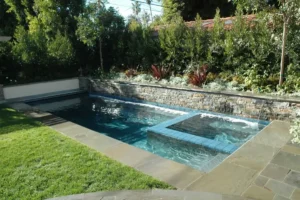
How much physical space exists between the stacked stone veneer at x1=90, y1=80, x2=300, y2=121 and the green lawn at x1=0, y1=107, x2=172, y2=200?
194 inches

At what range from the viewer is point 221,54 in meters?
9.79

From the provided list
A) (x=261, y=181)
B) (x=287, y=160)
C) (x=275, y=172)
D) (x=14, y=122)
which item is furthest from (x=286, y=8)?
(x=14, y=122)

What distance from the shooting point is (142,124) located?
772cm

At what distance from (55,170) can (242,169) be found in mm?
3182

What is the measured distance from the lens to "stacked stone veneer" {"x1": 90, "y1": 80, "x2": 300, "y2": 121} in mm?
6641

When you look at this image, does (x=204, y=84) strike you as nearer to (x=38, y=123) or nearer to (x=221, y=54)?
(x=221, y=54)

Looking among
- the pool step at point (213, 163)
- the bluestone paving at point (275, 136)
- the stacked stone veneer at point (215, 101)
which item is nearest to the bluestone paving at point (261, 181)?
the pool step at point (213, 163)

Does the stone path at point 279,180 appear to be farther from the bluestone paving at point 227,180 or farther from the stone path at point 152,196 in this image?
the stone path at point 152,196

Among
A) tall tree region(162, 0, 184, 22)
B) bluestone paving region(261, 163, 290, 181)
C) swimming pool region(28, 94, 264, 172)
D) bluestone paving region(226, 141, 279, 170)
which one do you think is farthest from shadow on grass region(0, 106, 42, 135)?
tall tree region(162, 0, 184, 22)

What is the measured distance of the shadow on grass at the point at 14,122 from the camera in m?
6.23

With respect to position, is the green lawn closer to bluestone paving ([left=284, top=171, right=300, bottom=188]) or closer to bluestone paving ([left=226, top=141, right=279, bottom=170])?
bluestone paving ([left=226, top=141, right=279, bottom=170])

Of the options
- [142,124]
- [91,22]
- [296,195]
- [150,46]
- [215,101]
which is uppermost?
[91,22]

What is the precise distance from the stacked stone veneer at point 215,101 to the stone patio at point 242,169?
4.72 ft

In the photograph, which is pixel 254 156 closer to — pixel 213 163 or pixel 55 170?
pixel 213 163
